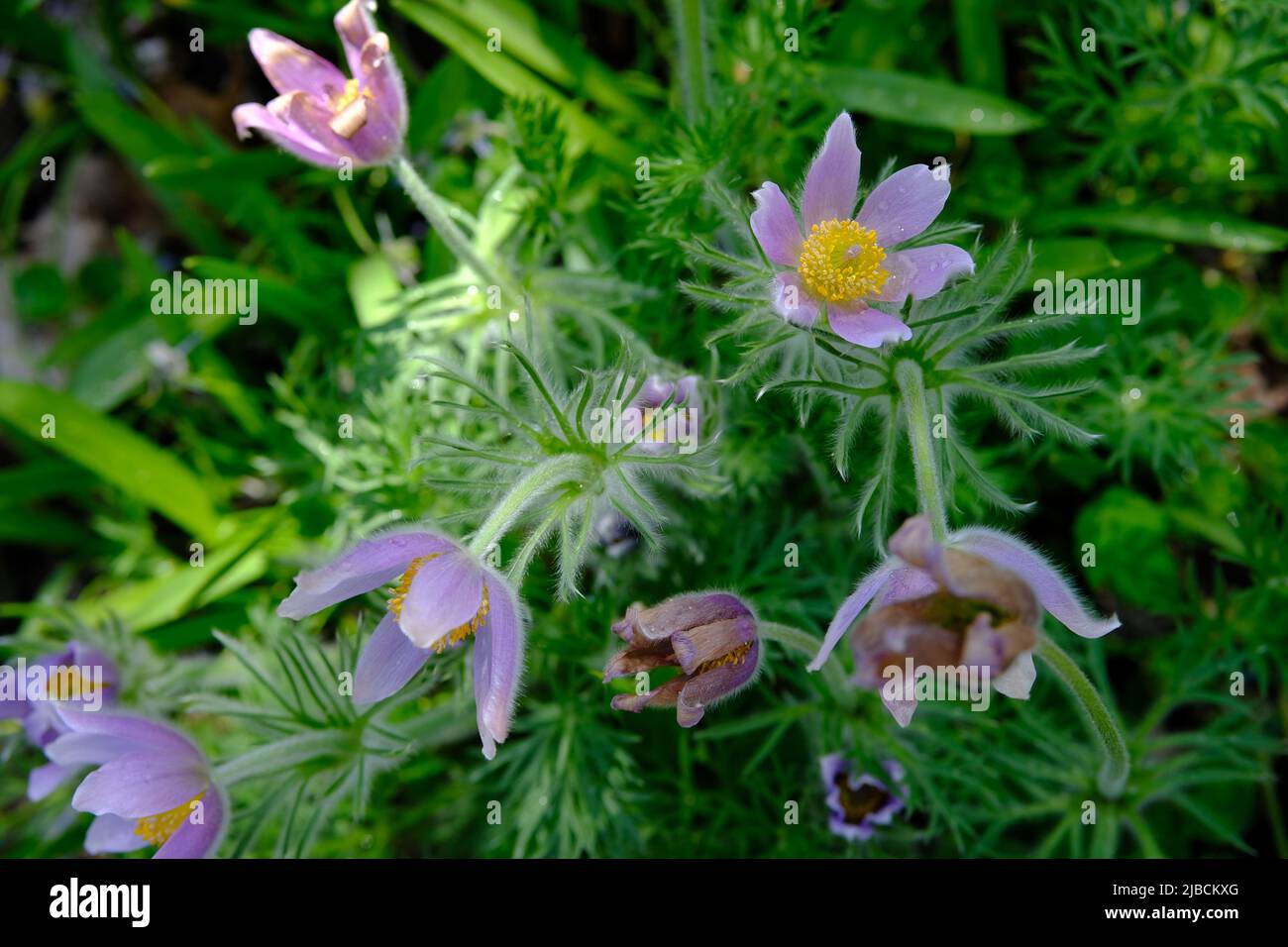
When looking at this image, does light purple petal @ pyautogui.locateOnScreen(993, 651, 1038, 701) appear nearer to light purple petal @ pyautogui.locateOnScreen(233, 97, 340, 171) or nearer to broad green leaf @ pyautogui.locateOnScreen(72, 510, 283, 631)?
light purple petal @ pyautogui.locateOnScreen(233, 97, 340, 171)

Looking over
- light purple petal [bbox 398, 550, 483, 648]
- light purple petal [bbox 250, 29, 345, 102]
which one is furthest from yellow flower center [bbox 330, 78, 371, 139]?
light purple petal [bbox 398, 550, 483, 648]

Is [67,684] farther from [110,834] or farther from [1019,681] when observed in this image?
[1019,681]

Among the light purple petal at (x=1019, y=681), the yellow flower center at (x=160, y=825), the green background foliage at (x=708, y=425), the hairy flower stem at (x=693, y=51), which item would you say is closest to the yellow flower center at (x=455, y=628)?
the green background foliage at (x=708, y=425)

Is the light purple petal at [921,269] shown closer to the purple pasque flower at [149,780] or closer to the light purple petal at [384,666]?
the light purple petal at [384,666]

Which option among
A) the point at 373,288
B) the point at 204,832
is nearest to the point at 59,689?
the point at 204,832
